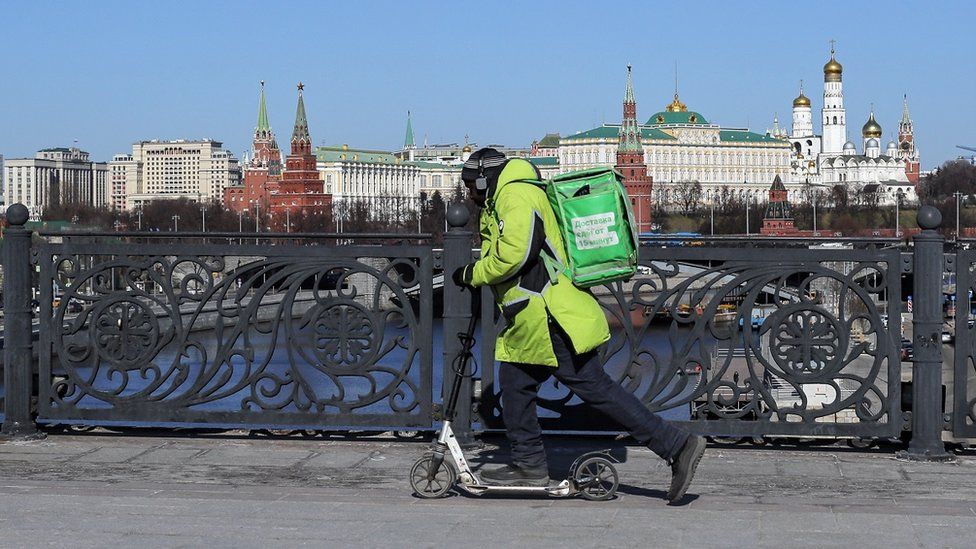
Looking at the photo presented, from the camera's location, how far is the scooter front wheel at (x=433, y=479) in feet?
17.1

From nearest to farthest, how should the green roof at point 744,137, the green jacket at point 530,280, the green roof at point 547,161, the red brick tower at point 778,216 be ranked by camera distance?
the green jacket at point 530,280
the red brick tower at point 778,216
the green roof at point 547,161
the green roof at point 744,137

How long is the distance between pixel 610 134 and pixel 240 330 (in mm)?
141837

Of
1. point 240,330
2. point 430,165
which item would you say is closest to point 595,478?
point 240,330

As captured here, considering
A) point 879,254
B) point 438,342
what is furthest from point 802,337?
point 438,342

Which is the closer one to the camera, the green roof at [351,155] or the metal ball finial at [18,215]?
the metal ball finial at [18,215]

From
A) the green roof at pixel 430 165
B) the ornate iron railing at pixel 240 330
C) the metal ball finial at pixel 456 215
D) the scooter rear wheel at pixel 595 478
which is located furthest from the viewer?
the green roof at pixel 430 165

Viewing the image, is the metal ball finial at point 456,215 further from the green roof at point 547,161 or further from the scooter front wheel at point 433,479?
the green roof at point 547,161

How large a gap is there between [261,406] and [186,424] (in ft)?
1.84

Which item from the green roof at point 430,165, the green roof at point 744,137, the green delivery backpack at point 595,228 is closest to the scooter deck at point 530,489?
the green delivery backpack at point 595,228

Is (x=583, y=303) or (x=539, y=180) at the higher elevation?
(x=539, y=180)

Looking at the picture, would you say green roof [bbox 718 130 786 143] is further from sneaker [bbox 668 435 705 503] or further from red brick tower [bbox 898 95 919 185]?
sneaker [bbox 668 435 705 503]

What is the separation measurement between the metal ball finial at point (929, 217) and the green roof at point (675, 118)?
505 ft

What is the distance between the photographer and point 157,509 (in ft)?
16.5

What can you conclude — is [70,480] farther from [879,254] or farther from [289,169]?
[289,169]
